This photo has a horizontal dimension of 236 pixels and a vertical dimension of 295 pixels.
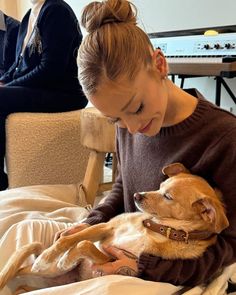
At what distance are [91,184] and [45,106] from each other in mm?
505

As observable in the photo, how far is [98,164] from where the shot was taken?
1689mm

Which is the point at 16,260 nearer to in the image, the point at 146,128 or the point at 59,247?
the point at 59,247

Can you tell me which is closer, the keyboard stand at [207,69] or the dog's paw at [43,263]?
the dog's paw at [43,263]

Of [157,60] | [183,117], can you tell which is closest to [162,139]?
[183,117]

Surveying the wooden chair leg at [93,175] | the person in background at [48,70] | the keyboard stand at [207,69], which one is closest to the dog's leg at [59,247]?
the wooden chair leg at [93,175]

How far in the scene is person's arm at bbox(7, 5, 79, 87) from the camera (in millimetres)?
1890

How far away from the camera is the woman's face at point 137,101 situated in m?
0.89

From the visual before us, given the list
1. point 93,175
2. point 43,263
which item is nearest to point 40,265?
point 43,263

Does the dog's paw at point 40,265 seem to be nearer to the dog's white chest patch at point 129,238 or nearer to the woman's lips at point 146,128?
the dog's white chest patch at point 129,238

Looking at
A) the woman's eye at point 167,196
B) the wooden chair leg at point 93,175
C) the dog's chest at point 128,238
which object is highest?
the woman's eye at point 167,196

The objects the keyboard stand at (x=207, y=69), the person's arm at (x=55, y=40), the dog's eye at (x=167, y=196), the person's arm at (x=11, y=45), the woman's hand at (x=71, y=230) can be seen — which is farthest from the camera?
the person's arm at (x=11, y=45)

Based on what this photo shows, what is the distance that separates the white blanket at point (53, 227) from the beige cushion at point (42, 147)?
30 cm

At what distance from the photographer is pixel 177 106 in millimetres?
970

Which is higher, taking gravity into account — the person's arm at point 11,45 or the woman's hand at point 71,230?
the person's arm at point 11,45
